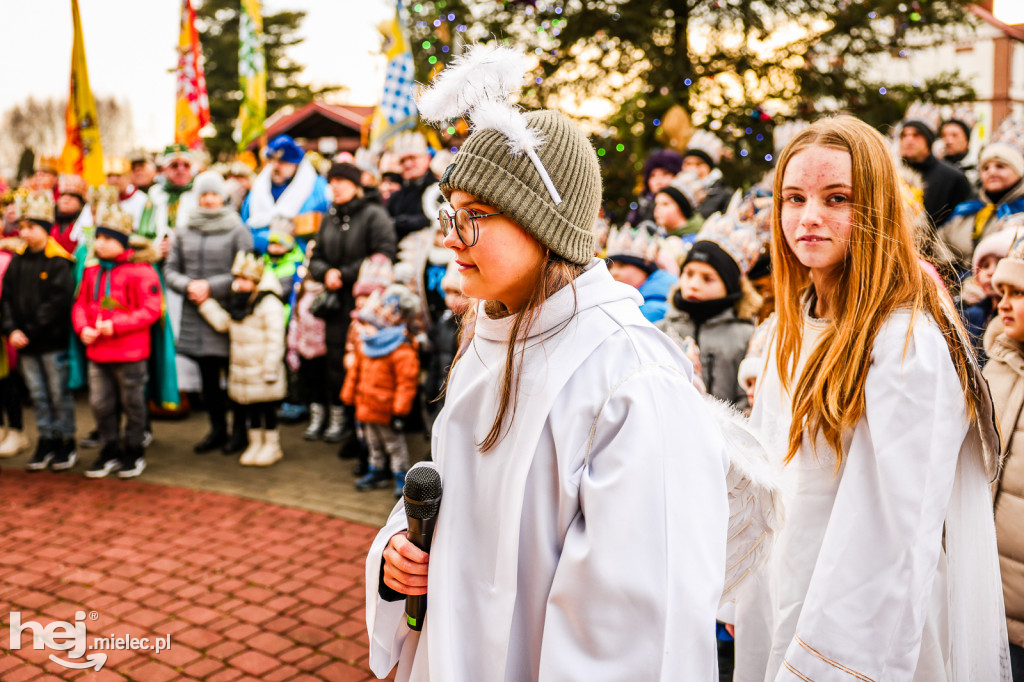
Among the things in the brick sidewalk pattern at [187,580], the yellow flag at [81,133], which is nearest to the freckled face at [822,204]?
the brick sidewalk pattern at [187,580]

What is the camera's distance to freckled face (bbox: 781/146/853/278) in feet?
6.90

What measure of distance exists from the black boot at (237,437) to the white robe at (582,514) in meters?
5.82

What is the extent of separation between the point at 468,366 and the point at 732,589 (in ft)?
3.00

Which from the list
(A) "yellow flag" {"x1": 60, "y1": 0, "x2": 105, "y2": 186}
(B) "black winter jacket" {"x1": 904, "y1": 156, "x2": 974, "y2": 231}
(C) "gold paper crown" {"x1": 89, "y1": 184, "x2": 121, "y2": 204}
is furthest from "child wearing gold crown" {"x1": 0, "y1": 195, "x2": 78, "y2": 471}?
(B) "black winter jacket" {"x1": 904, "y1": 156, "x2": 974, "y2": 231}

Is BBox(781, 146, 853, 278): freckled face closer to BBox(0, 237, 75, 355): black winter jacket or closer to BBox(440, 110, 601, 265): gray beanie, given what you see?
BBox(440, 110, 601, 265): gray beanie

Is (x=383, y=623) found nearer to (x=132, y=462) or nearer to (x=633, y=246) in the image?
(x=633, y=246)

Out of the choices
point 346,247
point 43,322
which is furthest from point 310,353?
point 43,322

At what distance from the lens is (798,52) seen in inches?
451

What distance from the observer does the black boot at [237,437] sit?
715cm

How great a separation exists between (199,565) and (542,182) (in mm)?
4102

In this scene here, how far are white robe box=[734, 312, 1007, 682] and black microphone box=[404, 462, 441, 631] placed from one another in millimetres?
A: 885

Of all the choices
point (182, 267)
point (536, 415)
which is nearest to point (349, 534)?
point (182, 267)

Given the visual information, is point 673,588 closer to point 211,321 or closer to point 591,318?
point 591,318

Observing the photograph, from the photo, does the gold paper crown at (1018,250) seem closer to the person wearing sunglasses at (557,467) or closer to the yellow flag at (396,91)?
the person wearing sunglasses at (557,467)
